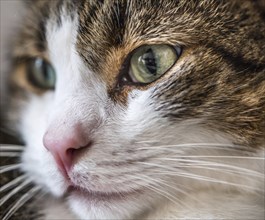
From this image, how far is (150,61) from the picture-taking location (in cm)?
91

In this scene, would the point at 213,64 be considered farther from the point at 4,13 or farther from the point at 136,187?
the point at 4,13

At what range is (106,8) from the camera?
36.6 inches

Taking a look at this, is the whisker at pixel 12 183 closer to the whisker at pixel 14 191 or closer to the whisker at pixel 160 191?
the whisker at pixel 14 191

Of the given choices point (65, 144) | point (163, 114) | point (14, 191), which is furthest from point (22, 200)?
point (163, 114)

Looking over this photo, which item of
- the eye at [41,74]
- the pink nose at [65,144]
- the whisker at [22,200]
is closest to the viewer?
the pink nose at [65,144]

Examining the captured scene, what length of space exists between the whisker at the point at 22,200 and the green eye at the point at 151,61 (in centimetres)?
33

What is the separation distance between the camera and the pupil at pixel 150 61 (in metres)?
0.91

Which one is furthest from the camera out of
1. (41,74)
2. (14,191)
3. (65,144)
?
(41,74)

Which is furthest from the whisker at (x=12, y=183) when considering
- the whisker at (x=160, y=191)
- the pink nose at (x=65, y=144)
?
the whisker at (x=160, y=191)

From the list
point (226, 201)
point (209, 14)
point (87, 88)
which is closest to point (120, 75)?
point (87, 88)

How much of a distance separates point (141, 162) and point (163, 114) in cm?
9

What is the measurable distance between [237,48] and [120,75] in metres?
0.21

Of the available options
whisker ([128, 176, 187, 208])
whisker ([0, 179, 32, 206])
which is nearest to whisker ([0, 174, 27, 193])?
whisker ([0, 179, 32, 206])

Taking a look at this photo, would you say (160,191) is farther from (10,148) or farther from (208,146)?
(10,148)
